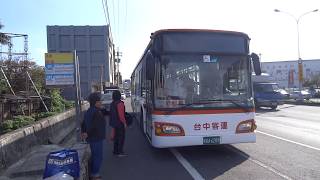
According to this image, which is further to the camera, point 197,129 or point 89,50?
point 89,50

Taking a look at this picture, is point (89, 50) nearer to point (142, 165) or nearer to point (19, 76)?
point (19, 76)

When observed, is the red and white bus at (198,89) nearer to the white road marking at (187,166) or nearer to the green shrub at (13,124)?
the white road marking at (187,166)

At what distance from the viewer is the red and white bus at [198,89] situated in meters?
10.7

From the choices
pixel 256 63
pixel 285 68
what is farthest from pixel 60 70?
pixel 285 68

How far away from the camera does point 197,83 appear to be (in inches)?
428

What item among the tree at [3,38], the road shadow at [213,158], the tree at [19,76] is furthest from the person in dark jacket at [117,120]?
the tree at [3,38]

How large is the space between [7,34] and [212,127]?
27637mm

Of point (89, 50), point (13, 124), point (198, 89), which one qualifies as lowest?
point (13, 124)

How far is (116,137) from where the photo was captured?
11.8 meters

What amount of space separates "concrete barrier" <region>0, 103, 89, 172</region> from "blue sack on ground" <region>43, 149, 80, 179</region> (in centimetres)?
275

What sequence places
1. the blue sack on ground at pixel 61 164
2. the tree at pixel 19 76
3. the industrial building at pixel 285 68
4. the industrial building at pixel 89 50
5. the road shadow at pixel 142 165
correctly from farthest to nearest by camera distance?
the industrial building at pixel 285 68 → the tree at pixel 19 76 → the industrial building at pixel 89 50 → the road shadow at pixel 142 165 → the blue sack on ground at pixel 61 164

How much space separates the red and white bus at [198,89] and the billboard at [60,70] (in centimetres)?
489

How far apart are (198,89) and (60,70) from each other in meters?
6.09

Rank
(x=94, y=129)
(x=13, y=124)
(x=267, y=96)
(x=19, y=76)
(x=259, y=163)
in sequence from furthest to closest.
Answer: (x=19, y=76) → (x=267, y=96) → (x=13, y=124) → (x=259, y=163) → (x=94, y=129)
